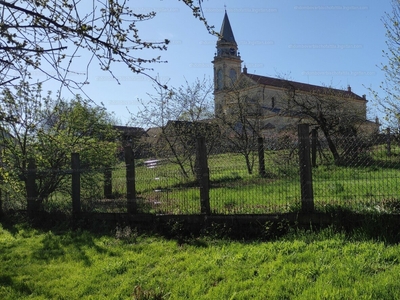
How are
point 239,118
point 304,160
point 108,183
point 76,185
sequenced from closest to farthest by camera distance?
point 304,160 → point 76,185 → point 108,183 → point 239,118

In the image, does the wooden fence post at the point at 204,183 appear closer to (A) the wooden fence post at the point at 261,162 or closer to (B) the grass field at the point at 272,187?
(B) the grass field at the point at 272,187

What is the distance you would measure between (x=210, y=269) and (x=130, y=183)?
11.3ft

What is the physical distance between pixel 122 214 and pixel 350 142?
189 inches

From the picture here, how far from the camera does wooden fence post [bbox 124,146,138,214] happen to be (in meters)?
7.39

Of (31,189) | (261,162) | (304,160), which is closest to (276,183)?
(304,160)

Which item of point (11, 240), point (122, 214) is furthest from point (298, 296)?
point (11, 240)

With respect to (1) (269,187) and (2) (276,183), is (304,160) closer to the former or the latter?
(2) (276,183)

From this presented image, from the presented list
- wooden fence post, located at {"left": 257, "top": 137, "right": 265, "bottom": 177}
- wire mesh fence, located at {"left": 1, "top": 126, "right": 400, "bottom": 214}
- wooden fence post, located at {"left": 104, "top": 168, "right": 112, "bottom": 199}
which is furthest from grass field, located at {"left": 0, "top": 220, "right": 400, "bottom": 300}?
wooden fence post, located at {"left": 104, "top": 168, "right": 112, "bottom": 199}

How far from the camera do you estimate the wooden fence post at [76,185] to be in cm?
826

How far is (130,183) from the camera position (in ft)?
24.8

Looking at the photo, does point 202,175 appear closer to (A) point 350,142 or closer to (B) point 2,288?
(A) point 350,142

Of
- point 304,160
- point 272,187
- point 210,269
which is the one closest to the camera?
point 210,269

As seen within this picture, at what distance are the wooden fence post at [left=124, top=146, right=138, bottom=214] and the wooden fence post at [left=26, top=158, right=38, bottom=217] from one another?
318 centimetres

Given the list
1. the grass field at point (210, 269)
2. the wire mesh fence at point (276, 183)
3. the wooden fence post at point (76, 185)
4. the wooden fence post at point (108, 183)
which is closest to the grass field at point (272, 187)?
the wire mesh fence at point (276, 183)
